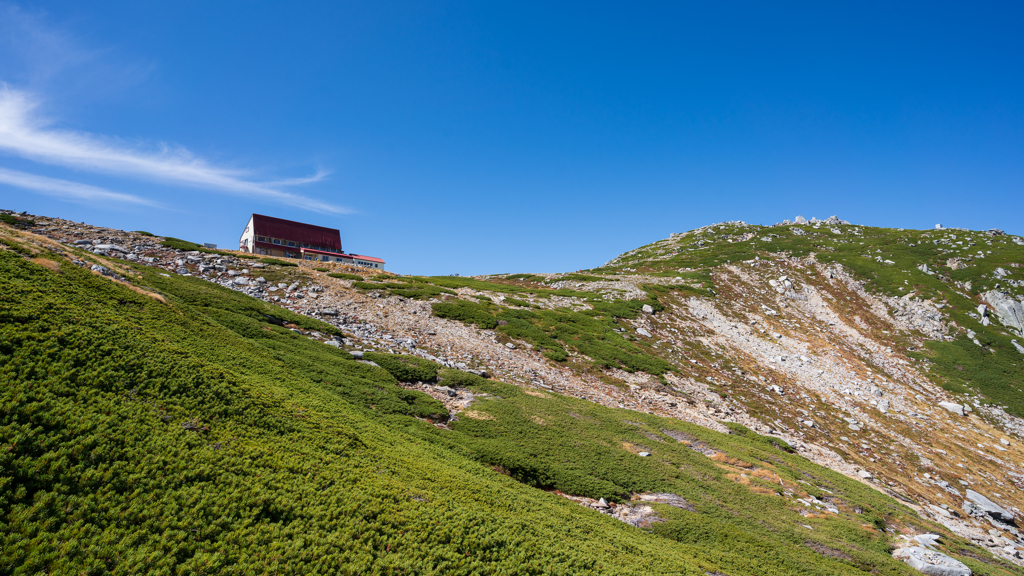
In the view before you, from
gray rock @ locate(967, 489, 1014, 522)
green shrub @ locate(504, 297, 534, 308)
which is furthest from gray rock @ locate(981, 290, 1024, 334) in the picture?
green shrub @ locate(504, 297, 534, 308)

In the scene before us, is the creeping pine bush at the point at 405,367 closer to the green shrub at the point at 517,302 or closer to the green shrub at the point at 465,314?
the green shrub at the point at 465,314

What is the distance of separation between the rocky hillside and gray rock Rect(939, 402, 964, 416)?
0.33 meters

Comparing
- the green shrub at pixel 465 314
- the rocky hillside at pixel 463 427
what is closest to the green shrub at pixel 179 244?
the rocky hillside at pixel 463 427

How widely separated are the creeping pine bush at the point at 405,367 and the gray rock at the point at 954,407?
47.0 m

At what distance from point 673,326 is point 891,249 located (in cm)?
5680

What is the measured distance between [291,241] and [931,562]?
72.1 meters

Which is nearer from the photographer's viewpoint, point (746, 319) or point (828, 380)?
point (828, 380)

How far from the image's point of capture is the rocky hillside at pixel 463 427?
6.59m

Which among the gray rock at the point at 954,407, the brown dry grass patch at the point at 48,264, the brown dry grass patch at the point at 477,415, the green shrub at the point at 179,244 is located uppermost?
the green shrub at the point at 179,244

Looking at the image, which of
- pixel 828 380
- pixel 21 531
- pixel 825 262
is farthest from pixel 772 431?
pixel 825 262

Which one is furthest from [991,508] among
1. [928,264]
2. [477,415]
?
[928,264]

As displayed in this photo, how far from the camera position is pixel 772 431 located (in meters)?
28.4

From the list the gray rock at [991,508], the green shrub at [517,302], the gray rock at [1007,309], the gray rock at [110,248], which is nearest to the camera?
the gray rock at [991,508]

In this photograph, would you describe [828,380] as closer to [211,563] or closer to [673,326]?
[673,326]
